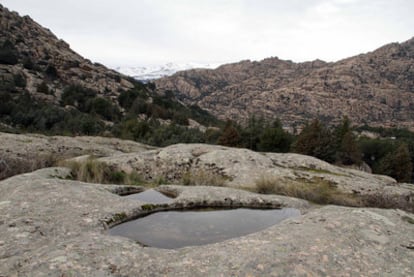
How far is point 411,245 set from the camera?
4539 millimetres

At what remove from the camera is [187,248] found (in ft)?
13.9

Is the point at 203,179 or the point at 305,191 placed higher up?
the point at 203,179

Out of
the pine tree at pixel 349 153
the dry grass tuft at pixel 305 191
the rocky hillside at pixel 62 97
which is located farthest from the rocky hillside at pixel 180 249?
the pine tree at pixel 349 153

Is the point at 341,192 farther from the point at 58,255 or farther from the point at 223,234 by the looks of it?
the point at 58,255

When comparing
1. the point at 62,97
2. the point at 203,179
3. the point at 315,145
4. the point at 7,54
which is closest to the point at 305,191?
the point at 203,179

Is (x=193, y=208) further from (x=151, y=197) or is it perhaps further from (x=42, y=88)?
(x=42, y=88)

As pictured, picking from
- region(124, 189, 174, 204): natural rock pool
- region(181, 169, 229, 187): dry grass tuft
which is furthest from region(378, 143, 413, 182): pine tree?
region(124, 189, 174, 204): natural rock pool

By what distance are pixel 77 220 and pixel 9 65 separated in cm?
7232

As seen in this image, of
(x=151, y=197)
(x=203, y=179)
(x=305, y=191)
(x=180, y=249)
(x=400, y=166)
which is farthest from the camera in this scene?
(x=400, y=166)

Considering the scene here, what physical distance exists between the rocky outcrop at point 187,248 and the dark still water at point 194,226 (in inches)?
18.6

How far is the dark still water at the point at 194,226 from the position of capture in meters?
4.94

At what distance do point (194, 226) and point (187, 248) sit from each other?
1.46 m

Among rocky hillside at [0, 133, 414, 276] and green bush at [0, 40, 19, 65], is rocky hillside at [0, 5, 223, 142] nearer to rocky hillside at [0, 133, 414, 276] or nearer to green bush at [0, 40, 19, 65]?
green bush at [0, 40, 19, 65]

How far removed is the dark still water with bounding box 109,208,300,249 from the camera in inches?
194
